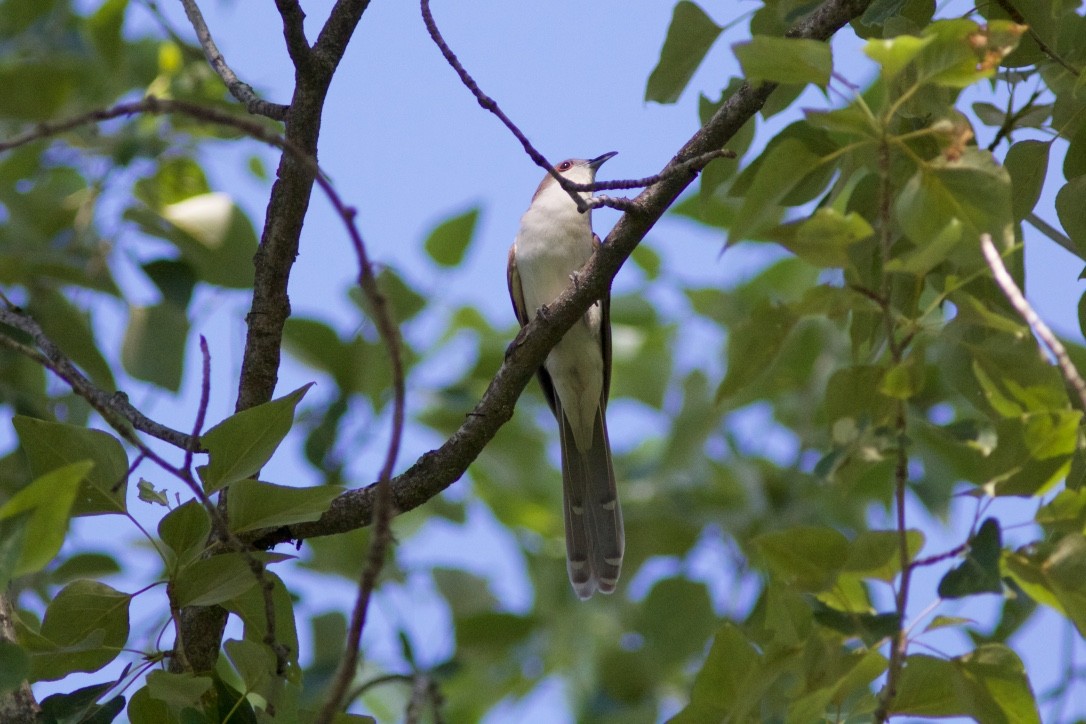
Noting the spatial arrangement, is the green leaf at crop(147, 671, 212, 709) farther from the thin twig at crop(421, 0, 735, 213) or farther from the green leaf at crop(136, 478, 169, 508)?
the thin twig at crop(421, 0, 735, 213)

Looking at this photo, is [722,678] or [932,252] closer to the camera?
[932,252]

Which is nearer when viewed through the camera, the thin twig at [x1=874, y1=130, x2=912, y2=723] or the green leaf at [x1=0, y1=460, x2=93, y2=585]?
the green leaf at [x1=0, y1=460, x2=93, y2=585]

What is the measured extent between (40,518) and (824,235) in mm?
1776

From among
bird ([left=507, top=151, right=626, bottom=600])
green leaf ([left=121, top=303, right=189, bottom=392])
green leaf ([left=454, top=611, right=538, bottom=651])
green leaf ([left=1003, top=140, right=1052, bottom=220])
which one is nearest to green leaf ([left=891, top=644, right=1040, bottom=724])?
green leaf ([left=1003, top=140, right=1052, bottom=220])

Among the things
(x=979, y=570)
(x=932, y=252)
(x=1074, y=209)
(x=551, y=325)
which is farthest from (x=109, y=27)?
(x=979, y=570)

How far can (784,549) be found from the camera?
2627 millimetres

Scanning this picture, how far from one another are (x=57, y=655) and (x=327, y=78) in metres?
2.03

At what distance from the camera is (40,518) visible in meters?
2.34

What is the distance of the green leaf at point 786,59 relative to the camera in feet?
8.11

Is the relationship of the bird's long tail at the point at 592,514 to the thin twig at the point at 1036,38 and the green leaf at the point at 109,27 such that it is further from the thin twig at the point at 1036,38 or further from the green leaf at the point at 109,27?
the thin twig at the point at 1036,38

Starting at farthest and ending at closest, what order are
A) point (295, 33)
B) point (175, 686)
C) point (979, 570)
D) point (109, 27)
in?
point (109, 27) < point (295, 33) < point (175, 686) < point (979, 570)

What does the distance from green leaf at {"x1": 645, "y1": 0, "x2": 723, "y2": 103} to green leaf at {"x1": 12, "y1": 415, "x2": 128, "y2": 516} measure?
2.20 metres

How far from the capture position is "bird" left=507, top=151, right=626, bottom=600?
6555 mm

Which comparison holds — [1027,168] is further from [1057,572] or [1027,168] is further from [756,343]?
[1057,572]
